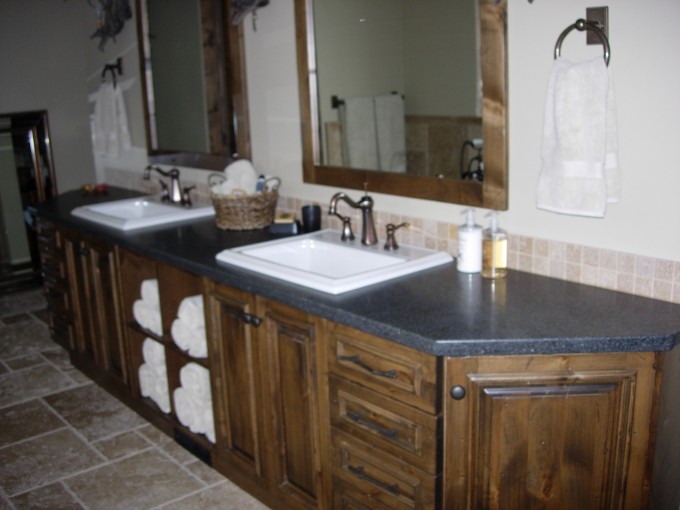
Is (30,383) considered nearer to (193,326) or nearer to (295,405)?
(193,326)

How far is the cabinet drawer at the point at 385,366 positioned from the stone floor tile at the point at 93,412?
1.61 metres

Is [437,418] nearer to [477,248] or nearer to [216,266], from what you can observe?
[477,248]

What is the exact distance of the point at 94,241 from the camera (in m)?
3.35

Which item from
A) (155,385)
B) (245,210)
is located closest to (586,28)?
(245,210)

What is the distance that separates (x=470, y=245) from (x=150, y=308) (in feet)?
4.71

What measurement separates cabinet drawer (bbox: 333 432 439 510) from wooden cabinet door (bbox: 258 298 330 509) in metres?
0.07

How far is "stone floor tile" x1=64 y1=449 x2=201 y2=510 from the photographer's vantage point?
2.80 m

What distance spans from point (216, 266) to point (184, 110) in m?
1.50

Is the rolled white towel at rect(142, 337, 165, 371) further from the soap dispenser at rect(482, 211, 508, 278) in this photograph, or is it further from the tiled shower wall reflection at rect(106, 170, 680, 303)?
the soap dispenser at rect(482, 211, 508, 278)

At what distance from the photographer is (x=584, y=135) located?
1.98 m

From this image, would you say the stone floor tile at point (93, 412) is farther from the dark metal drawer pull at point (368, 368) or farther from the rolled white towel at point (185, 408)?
the dark metal drawer pull at point (368, 368)

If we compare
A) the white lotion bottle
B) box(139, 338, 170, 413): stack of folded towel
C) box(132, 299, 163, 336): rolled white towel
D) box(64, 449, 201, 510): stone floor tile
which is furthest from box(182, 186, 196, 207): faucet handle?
the white lotion bottle

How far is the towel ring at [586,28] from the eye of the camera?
1.97 m

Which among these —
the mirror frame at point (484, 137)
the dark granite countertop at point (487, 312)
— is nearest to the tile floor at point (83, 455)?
the dark granite countertop at point (487, 312)
